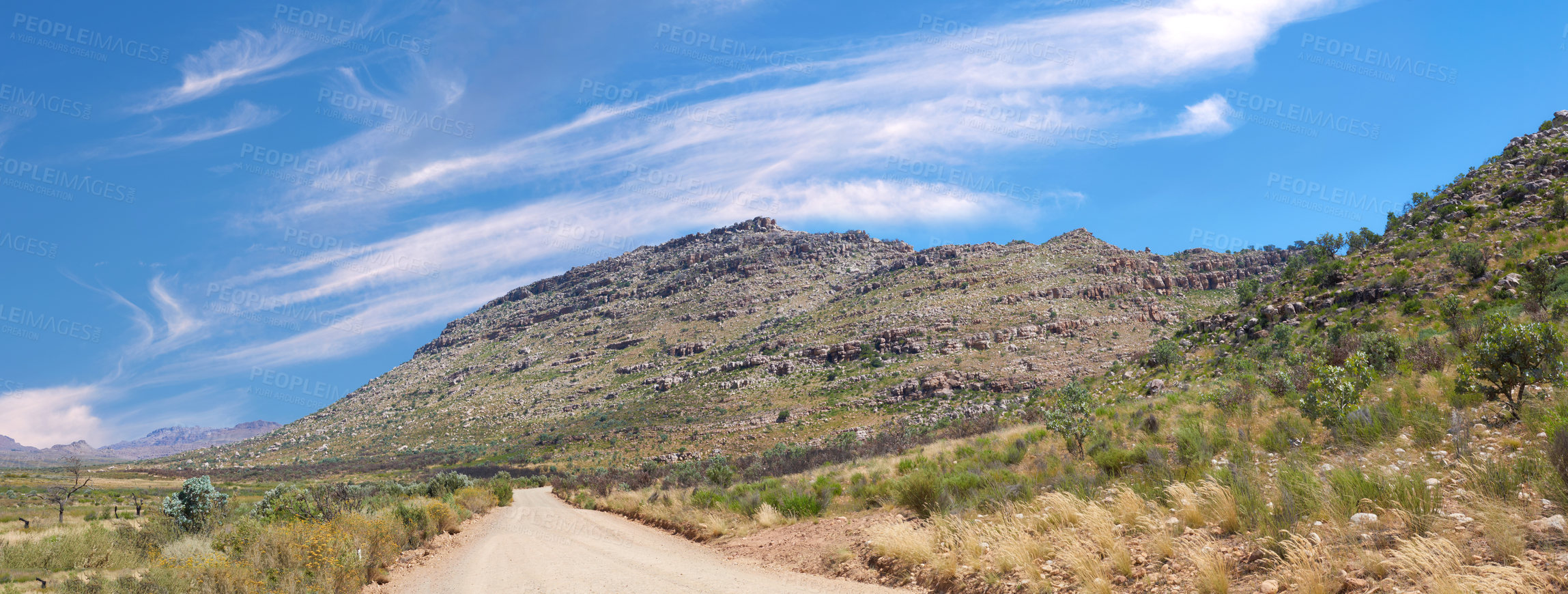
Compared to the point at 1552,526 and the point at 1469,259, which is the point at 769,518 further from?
the point at 1469,259

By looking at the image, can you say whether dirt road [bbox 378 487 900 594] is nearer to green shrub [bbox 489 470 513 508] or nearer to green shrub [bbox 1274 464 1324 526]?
green shrub [bbox 1274 464 1324 526]

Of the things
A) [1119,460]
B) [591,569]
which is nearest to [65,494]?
[591,569]

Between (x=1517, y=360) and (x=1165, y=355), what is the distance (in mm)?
25674

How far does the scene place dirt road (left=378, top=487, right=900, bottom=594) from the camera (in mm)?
9898

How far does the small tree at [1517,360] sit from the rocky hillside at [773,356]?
38.6m

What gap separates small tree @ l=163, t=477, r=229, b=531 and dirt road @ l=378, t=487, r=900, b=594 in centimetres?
660

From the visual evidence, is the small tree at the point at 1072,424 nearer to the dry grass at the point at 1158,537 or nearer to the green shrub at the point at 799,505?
the green shrub at the point at 799,505

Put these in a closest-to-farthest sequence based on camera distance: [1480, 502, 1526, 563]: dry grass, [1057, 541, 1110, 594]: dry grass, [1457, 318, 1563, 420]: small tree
→ [1480, 502, 1526, 563]: dry grass
[1057, 541, 1110, 594]: dry grass
[1457, 318, 1563, 420]: small tree

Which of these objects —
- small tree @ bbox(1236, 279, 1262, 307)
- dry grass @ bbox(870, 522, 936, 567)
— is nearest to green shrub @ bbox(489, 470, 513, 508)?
dry grass @ bbox(870, 522, 936, 567)

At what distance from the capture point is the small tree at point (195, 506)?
15922mm

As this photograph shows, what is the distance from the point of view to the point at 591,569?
11.8 metres

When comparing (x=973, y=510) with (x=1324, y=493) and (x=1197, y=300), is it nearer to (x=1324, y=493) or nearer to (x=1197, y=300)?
(x=1324, y=493)

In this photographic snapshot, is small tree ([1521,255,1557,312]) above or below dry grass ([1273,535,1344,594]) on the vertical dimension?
above

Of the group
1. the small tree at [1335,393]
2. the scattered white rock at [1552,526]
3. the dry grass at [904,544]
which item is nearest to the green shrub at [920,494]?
the dry grass at [904,544]
